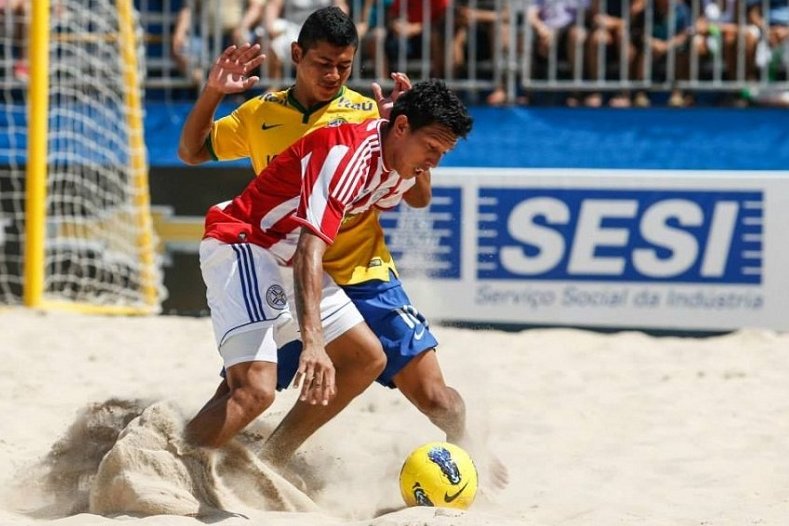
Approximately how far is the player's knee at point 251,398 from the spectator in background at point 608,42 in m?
6.18

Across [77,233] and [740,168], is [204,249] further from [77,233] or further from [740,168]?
[740,168]

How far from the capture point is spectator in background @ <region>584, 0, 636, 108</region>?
9742mm

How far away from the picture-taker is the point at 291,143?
4699 mm

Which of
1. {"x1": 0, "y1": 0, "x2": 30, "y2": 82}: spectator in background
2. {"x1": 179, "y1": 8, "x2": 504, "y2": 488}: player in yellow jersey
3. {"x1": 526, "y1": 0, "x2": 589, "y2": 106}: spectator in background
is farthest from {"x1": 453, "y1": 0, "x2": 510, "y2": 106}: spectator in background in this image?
{"x1": 179, "y1": 8, "x2": 504, "y2": 488}: player in yellow jersey

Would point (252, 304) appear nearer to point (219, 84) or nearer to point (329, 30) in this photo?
point (219, 84)

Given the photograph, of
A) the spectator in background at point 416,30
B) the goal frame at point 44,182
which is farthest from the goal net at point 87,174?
the spectator in background at point 416,30

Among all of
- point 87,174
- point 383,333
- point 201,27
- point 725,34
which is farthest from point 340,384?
point 201,27

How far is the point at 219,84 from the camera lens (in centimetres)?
456

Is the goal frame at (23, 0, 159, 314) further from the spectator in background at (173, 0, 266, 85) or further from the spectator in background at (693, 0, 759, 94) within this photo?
the spectator in background at (693, 0, 759, 94)

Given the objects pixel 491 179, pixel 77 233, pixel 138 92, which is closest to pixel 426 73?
pixel 491 179

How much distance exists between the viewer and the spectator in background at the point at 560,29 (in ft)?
32.3

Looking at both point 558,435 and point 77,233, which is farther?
point 77,233

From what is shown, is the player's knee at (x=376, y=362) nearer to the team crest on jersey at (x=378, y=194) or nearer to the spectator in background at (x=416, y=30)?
the team crest on jersey at (x=378, y=194)

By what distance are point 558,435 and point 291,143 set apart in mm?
2152
